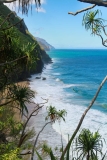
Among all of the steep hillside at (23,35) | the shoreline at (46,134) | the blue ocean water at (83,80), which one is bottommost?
the blue ocean water at (83,80)

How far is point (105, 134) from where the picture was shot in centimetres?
1259

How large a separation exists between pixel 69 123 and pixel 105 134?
265 centimetres

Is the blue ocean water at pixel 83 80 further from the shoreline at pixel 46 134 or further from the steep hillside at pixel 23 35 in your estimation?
the shoreline at pixel 46 134

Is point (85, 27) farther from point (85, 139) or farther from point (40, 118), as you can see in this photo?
point (40, 118)

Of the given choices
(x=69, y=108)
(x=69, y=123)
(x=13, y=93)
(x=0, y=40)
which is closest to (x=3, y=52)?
(x=0, y=40)

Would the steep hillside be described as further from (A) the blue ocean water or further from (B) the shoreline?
(B) the shoreline

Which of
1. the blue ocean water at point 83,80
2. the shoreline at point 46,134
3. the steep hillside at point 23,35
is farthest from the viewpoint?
the blue ocean water at point 83,80

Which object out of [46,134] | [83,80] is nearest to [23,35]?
[83,80]

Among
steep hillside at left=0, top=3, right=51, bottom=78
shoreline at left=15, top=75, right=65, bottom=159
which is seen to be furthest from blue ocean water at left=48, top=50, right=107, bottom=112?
shoreline at left=15, top=75, right=65, bottom=159

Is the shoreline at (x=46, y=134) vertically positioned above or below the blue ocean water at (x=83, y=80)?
above

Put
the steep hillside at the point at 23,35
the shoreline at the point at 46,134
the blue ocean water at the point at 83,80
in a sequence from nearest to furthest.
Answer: the steep hillside at the point at 23,35, the shoreline at the point at 46,134, the blue ocean water at the point at 83,80

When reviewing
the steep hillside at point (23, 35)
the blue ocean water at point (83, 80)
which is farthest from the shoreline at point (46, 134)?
the blue ocean water at point (83, 80)

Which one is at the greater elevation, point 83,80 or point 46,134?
point 46,134

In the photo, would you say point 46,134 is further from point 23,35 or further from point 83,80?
point 23,35
